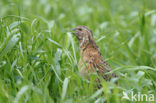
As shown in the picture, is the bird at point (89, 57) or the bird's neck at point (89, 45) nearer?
the bird at point (89, 57)

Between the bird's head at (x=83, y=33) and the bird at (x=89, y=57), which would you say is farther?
the bird's head at (x=83, y=33)

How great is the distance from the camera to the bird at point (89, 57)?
13.5 feet

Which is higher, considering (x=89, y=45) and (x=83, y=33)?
(x=83, y=33)

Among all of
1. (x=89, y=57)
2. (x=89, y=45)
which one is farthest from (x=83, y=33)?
(x=89, y=57)

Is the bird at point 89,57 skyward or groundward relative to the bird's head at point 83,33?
groundward

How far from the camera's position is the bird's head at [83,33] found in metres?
4.50

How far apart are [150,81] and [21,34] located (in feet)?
4.82

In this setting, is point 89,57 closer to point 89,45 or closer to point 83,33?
point 89,45

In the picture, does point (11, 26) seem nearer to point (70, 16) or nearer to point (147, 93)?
point (147, 93)

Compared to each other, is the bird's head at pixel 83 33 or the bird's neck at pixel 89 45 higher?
the bird's head at pixel 83 33

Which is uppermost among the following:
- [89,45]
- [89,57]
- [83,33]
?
[83,33]

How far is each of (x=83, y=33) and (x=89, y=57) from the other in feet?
1.17

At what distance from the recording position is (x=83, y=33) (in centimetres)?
456

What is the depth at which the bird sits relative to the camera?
412 cm
